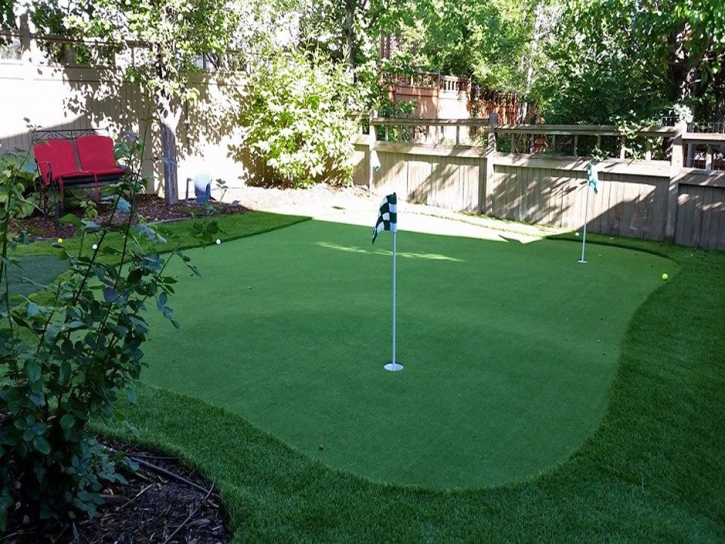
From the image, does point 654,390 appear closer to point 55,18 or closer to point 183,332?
point 183,332

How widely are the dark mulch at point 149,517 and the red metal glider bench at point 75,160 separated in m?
6.20

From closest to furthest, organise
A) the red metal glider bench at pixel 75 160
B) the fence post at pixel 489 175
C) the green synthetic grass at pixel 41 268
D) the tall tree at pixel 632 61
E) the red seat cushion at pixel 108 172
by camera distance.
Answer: the green synthetic grass at pixel 41 268, the red metal glider bench at pixel 75 160, the tall tree at pixel 632 61, the red seat cushion at pixel 108 172, the fence post at pixel 489 175

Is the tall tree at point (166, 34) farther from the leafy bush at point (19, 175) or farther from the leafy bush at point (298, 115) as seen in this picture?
the leafy bush at point (19, 175)

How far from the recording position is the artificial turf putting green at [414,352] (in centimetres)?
306

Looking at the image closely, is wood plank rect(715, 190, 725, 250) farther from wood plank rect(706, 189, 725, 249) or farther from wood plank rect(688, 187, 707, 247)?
wood plank rect(688, 187, 707, 247)

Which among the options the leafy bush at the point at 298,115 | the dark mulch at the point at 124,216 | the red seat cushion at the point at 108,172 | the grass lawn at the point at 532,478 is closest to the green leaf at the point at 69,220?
the grass lawn at the point at 532,478

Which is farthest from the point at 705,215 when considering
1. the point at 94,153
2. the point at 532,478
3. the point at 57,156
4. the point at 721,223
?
the point at 57,156

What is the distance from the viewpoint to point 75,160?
28.8 ft

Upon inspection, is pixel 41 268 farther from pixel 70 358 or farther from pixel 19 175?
pixel 70 358

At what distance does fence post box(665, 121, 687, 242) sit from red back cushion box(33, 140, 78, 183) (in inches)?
293

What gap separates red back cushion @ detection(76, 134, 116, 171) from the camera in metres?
8.88

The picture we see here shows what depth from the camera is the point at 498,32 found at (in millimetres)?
17578

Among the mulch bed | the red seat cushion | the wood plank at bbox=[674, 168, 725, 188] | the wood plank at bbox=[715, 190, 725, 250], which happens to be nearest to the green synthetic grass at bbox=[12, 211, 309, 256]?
the red seat cushion

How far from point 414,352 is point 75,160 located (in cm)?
651
